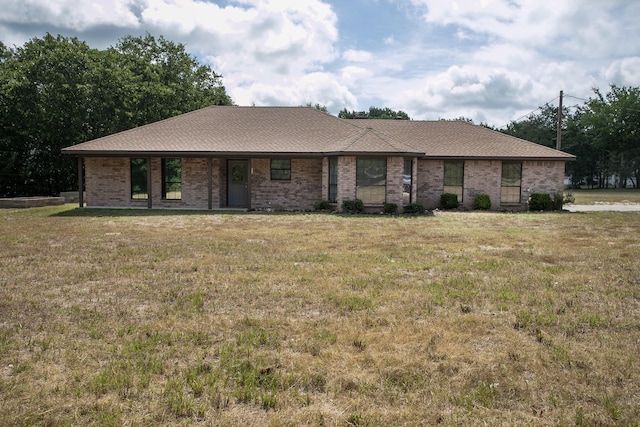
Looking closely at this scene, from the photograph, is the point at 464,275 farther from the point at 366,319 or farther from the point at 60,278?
the point at 60,278

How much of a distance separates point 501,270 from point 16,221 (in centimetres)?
1504

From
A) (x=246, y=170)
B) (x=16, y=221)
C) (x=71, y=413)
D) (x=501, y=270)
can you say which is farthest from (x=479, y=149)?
(x=71, y=413)

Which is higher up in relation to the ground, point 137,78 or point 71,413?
point 137,78

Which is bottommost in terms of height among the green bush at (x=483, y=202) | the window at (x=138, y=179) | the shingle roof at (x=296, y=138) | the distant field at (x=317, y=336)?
the distant field at (x=317, y=336)

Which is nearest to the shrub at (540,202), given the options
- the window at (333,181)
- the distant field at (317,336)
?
the window at (333,181)

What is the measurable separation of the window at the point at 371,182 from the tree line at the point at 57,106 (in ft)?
52.9

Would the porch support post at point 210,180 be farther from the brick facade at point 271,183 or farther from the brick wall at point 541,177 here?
the brick wall at point 541,177

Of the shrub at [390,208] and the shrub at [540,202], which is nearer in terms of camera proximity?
the shrub at [390,208]

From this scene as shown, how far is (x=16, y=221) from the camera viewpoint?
14.9 metres

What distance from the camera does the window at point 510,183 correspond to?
2111 cm

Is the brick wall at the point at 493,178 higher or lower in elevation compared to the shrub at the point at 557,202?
higher

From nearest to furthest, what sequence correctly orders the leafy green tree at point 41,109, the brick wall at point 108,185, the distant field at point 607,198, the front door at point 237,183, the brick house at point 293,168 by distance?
the brick house at point 293,168, the brick wall at point 108,185, the front door at point 237,183, the leafy green tree at point 41,109, the distant field at point 607,198

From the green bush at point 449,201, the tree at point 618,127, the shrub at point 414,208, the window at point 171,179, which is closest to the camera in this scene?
the shrub at point 414,208

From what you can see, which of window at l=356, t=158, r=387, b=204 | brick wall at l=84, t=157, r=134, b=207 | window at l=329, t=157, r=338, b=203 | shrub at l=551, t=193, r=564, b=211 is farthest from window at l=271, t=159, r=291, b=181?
shrub at l=551, t=193, r=564, b=211
